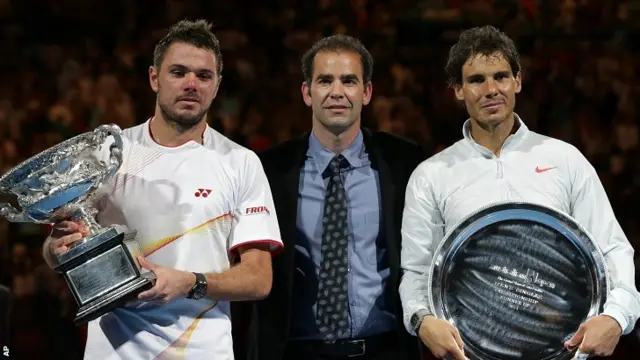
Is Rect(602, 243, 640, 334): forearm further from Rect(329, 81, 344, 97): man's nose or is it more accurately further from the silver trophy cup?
the silver trophy cup

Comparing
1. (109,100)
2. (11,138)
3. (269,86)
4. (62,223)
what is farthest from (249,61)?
(62,223)

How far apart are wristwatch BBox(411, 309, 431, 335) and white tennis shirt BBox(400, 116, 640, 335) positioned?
15 mm

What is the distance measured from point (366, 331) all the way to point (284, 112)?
2.83 meters

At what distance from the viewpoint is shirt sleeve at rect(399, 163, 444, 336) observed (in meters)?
3.13

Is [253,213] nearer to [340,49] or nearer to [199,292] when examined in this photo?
[199,292]

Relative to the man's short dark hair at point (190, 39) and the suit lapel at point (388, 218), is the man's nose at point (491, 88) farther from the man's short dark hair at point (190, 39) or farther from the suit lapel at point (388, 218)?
the man's short dark hair at point (190, 39)

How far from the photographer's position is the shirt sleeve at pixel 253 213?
3.11m

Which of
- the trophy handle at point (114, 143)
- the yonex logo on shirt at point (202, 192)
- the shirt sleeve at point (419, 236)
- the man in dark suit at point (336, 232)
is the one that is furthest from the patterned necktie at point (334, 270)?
the trophy handle at point (114, 143)

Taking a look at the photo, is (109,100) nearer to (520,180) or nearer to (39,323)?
(39,323)

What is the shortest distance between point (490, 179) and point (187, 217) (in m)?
0.93

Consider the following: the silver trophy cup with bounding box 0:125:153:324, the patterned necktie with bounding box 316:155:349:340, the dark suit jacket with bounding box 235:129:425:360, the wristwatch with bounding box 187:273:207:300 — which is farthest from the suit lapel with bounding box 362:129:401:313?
the silver trophy cup with bounding box 0:125:153:324

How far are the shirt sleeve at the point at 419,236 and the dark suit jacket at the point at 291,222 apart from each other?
0.60 ft

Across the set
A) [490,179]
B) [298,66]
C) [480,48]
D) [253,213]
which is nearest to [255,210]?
[253,213]

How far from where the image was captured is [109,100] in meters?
6.09
